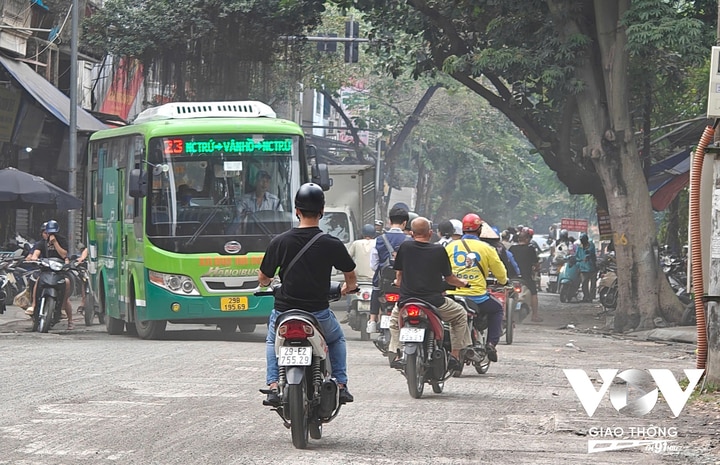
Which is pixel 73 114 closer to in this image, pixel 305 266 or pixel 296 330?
pixel 305 266

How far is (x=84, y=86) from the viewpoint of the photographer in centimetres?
3306

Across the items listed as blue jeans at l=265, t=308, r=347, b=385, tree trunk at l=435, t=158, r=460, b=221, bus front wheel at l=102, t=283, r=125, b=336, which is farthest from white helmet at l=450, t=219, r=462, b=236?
tree trunk at l=435, t=158, r=460, b=221

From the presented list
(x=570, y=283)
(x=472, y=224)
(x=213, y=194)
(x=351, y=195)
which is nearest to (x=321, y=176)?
(x=213, y=194)

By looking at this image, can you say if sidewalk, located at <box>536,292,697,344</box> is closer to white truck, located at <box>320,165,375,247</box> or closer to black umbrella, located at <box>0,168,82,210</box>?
white truck, located at <box>320,165,375,247</box>

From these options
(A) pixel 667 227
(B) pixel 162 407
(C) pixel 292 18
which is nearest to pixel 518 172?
(A) pixel 667 227

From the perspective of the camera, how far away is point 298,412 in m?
7.81

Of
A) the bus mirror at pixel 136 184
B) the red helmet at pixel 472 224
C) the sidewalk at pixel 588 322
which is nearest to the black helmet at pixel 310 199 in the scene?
the red helmet at pixel 472 224

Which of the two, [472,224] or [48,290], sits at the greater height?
[472,224]

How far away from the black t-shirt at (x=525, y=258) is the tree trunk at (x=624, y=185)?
7.77ft

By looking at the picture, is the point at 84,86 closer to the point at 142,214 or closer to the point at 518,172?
the point at 142,214

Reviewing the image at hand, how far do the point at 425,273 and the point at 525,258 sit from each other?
1434 centimetres

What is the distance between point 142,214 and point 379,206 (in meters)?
34.8

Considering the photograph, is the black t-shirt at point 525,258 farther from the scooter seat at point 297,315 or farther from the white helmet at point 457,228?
the scooter seat at point 297,315

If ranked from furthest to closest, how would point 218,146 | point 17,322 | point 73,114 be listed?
point 73,114 → point 17,322 → point 218,146
